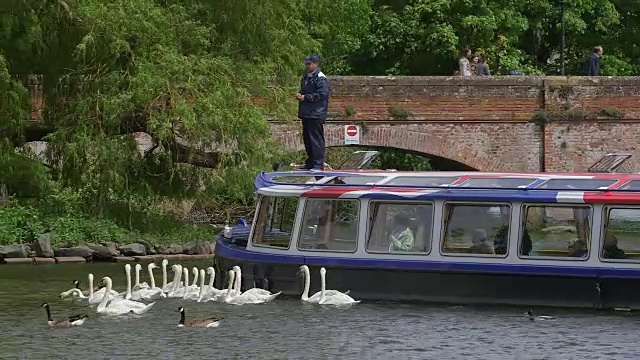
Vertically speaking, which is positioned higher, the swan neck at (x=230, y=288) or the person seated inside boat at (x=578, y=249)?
the person seated inside boat at (x=578, y=249)

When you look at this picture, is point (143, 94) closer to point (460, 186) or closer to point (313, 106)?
point (313, 106)

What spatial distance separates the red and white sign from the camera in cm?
3306

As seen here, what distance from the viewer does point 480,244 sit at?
1947 centimetres

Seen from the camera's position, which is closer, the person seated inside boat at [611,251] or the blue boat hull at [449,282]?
the blue boat hull at [449,282]

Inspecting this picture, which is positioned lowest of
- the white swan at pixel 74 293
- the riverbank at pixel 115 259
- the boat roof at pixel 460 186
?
the riverbank at pixel 115 259

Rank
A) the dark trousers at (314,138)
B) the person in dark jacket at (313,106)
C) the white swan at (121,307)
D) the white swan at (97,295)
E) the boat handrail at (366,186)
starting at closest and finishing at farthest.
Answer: the boat handrail at (366,186) < the white swan at (121,307) < the white swan at (97,295) < the person in dark jacket at (313,106) < the dark trousers at (314,138)

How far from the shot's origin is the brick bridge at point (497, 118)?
33.2 m

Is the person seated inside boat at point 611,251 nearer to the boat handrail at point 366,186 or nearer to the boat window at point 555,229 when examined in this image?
the boat window at point 555,229

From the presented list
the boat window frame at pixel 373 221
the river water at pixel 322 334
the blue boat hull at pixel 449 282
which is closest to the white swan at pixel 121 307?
the river water at pixel 322 334

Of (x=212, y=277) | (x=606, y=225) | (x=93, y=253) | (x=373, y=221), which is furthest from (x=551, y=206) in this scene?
(x=93, y=253)

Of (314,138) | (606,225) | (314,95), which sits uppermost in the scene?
(314,95)

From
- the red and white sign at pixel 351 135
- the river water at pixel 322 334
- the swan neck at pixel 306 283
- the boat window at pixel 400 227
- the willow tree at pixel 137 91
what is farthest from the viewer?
the red and white sign at pixel 351 135

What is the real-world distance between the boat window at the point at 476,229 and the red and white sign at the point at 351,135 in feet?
44.1

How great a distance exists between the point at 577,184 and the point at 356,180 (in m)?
2.95
